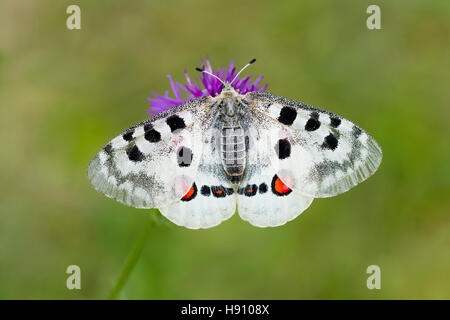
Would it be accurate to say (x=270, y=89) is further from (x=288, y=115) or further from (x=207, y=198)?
(x=207, y=198)

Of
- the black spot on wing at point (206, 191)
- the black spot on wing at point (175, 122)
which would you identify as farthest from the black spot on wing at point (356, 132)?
the black spot on wing at point (175, 122)

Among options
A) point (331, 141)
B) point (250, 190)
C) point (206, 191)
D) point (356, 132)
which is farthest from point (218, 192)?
point (356, 132)

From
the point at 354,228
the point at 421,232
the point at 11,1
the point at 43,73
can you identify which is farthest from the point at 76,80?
the point at 421,232

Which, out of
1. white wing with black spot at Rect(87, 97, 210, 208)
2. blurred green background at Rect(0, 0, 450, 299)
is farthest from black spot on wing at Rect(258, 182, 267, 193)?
blurred green background at Rect(0, 0, 450, 299)

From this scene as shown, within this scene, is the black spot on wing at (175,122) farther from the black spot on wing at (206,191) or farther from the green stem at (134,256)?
the green stem at (134,256)

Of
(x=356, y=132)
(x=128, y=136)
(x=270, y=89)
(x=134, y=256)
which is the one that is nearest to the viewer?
(x=128, y=136)

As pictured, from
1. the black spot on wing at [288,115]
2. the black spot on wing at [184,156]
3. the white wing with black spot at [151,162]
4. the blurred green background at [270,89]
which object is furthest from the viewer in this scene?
the blurred green background at [270,89]
